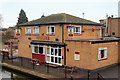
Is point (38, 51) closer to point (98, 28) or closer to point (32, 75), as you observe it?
point (32, 75)

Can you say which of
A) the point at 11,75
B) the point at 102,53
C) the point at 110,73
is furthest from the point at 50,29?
the point at 110,73

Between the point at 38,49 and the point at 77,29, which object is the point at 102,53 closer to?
the point at 77,29

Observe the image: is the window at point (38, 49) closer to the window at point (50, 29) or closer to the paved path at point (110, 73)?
the window at point (50, 29)

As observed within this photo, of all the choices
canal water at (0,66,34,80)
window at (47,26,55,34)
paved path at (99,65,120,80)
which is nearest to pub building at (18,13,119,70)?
window at (47,26,55,34)

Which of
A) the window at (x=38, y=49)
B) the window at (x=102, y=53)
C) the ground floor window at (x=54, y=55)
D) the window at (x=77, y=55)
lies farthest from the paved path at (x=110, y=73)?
the window at (x=38, y=49)

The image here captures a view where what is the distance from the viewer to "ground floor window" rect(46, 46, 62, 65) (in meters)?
16.3

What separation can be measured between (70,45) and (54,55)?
2.45 m

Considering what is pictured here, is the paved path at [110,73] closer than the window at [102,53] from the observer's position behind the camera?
Yes

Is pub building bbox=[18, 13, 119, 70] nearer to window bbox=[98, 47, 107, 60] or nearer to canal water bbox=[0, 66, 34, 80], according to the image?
window bbox=[98, 47, 107, 60]

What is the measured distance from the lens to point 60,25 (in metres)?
16.0

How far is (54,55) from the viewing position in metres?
16.6

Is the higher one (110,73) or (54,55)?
(54,55)

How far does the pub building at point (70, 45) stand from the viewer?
1450 centimetres

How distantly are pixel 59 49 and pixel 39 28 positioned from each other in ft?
14.6
